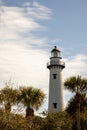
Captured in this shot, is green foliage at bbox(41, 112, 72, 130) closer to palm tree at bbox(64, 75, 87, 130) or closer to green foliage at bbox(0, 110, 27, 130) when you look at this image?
palm tree at bbox(64, 75, 87, 130)

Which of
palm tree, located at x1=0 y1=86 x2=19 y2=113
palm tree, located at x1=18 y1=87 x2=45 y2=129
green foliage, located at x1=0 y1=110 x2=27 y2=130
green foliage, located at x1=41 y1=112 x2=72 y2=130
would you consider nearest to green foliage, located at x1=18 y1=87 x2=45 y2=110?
palm tree, located at x1=18 y1=87 x2=45 y2=129

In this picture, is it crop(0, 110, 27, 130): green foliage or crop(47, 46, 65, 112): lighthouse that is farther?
crop(47, 46, 65, 112): lighthouse

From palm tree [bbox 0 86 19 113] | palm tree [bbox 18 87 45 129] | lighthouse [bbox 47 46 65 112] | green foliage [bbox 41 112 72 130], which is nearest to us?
palm tree [bbox 0 86 19 113]

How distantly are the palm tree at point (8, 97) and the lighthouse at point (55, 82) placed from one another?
31.4 metres

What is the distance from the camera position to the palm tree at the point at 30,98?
44550 millimetres

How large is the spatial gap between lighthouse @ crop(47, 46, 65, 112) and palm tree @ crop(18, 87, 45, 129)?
24.3m

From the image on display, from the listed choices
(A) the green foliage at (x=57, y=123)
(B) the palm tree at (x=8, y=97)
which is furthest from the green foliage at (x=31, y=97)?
(A) the green foliage at (x=57, y=123)

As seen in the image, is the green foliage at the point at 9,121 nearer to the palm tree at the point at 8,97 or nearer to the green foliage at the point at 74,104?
the palm tree at the point at 8,97

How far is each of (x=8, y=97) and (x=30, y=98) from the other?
6.89m

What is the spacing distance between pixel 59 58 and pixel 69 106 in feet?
97.8

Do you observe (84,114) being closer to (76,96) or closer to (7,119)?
(76,96)

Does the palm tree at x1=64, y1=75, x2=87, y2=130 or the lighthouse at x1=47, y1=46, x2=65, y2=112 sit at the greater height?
the lighthouse at x1=47, y1=46, x2=65, y2=112

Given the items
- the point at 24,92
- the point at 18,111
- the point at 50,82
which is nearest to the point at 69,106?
the point at 24,92

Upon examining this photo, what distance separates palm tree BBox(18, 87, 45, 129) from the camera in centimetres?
4455
